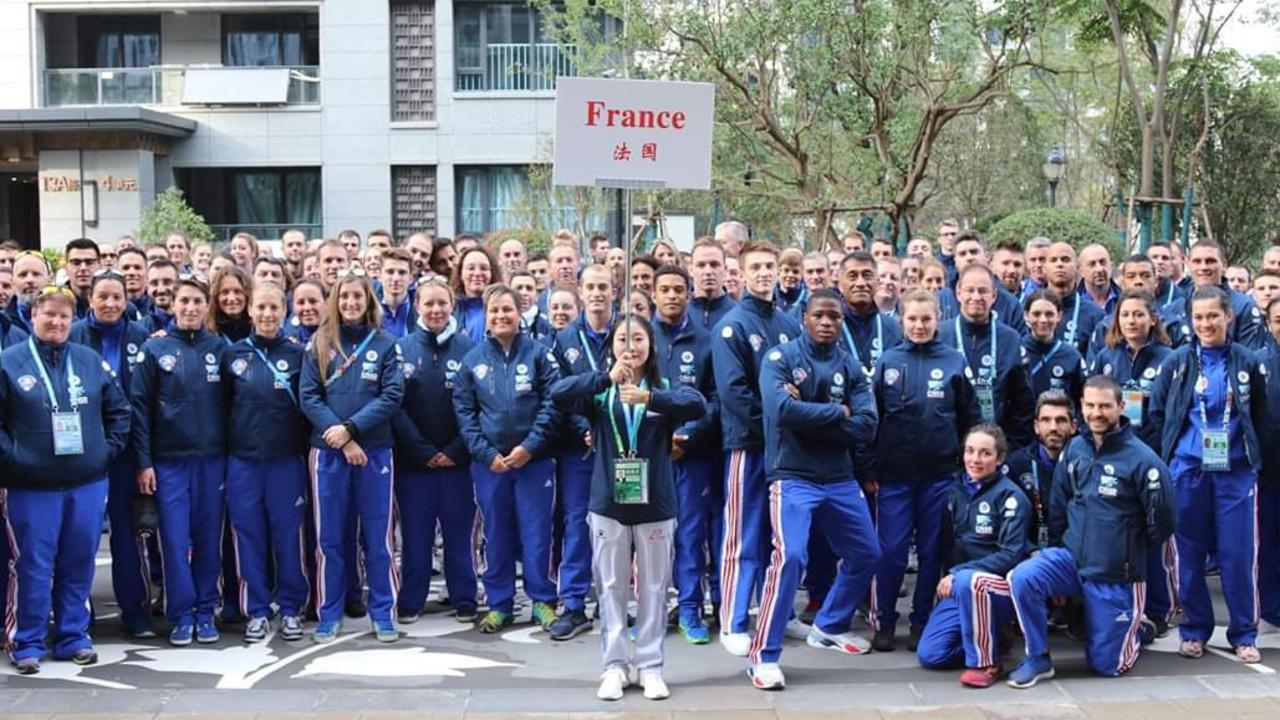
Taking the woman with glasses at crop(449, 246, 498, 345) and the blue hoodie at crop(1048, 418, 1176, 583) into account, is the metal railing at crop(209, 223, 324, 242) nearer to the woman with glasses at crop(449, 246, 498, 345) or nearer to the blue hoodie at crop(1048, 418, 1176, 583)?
Answer: the woman with glasses at crop(449, 246, 498, 345)

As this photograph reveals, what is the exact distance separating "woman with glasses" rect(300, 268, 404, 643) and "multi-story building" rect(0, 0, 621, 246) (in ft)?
73.8

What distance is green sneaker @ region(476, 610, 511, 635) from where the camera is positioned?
8.15 meters

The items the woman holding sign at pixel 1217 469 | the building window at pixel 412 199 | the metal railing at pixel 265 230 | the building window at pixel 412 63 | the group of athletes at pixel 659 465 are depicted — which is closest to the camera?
the group of athletes at pixel 659 465

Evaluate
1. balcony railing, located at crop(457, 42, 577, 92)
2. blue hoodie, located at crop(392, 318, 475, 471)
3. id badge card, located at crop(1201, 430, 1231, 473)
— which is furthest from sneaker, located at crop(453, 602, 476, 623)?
balcony railing, located at crop(457, 42, 577, 92)

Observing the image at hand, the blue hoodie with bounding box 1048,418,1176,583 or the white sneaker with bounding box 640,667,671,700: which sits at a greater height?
the blue hoodie with bounding box 1048,418,1176,583

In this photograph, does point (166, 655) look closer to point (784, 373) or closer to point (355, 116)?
point (784, 373)

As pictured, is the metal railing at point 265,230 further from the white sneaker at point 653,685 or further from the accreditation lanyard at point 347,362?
the white sneaker at point 653,685

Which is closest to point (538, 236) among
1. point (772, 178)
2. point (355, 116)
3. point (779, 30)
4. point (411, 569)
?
point (772, 178)

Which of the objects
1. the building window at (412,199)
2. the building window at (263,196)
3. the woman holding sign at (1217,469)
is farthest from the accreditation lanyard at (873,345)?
the building window at (263,196)

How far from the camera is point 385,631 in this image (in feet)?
26.1

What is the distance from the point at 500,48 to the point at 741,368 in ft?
81.5

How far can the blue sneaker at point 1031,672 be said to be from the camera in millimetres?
7012

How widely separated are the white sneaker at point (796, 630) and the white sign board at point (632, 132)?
2714 millimetres

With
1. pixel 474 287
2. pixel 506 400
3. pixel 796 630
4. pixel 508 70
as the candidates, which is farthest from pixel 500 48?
pixel 796 630
